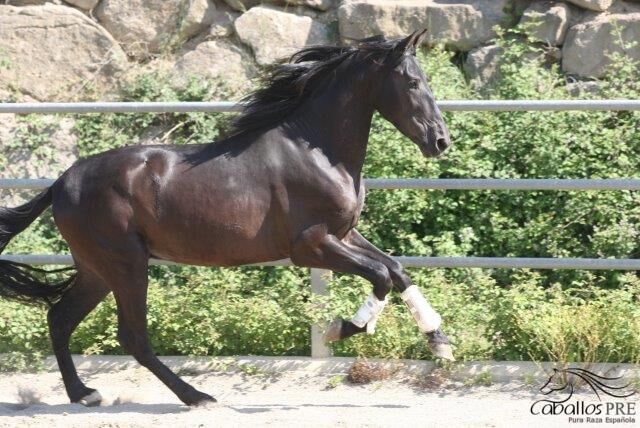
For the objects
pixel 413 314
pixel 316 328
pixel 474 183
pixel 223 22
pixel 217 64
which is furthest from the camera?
pixel 223 22

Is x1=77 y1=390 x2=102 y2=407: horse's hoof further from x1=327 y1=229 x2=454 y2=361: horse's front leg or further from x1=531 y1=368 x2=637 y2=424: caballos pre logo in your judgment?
x1=531 y1=368 x2=637 y2=424: caballos pre logo

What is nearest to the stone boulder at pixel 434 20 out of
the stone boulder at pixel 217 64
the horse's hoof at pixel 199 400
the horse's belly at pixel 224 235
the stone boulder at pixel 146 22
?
the stone boulder at pixel 217 64

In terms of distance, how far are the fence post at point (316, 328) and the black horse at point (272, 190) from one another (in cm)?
75

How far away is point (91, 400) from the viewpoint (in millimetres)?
5996

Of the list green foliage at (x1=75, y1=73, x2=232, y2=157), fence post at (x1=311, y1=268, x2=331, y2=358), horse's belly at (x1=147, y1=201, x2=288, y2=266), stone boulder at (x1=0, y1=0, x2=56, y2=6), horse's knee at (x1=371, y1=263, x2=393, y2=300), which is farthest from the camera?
stone boulder at (x1=0, y1=0, x2=56, y2=6)

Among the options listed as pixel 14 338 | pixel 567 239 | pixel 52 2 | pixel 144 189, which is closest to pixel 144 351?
pixel 144 189

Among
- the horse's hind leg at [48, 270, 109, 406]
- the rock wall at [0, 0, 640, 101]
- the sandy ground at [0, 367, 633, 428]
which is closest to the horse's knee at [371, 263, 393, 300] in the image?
the sandy ground at [0, 367, 633, 428]

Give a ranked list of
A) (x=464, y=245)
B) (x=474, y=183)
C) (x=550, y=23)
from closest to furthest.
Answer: (x=474, y=183), (x=464, y=245), (x=550, y=23)

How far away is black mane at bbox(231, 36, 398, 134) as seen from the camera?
580 centimetres

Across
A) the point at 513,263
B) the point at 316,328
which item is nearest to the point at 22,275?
the point at 316,328

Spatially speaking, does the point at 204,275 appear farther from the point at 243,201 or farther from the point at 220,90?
the point at 220,90

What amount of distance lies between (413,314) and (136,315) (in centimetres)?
139

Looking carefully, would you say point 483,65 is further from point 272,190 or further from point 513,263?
point 272,190

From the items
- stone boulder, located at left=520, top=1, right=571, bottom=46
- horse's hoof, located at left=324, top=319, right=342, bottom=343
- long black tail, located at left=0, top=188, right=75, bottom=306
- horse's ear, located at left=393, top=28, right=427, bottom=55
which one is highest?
horse's ear, located at left=393, top=28, right=427, bottom=55
